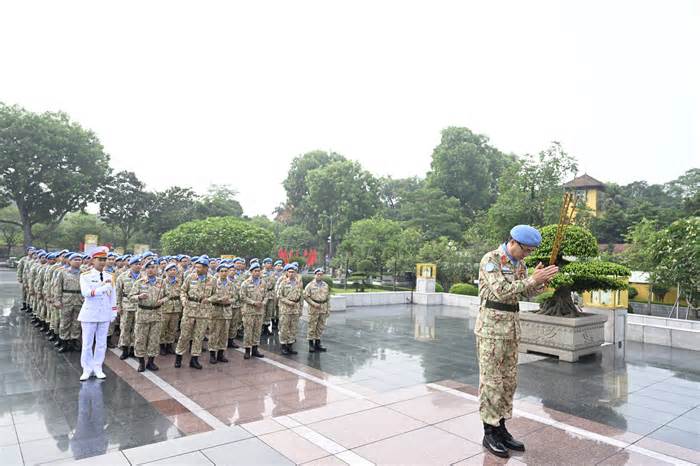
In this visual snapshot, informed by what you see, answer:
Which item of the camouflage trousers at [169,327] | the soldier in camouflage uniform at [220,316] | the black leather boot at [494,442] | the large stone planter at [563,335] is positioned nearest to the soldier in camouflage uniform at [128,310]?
the camouflage trousers at [169,327]

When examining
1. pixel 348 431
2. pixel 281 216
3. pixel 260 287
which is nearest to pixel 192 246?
pixel 260 287

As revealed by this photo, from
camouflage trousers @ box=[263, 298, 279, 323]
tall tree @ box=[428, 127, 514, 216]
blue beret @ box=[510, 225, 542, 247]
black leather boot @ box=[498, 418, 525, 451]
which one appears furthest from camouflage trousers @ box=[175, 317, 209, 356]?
tall tree @ box=[428, 127, 514, 216]

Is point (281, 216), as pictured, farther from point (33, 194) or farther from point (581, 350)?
point (581, 350)

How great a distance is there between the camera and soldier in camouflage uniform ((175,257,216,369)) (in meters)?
7.15

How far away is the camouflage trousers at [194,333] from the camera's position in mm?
7148

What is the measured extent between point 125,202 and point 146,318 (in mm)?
32333

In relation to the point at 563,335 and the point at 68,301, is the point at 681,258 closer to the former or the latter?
the point at 563,335

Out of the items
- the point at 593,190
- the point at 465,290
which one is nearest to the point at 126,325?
the point at 465,290

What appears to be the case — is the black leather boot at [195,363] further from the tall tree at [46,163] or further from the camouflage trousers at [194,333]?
the tall tree at [46,163]

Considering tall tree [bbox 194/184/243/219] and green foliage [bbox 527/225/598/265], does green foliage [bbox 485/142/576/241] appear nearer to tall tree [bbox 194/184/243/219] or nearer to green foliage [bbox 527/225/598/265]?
green foliage [bbox 527/225/598/265]

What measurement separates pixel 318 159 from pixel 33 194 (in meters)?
27.0

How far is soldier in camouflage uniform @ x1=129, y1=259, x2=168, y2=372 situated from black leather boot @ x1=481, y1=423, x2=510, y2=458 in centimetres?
495

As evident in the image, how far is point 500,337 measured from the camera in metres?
4.03

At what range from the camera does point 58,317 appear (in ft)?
28.4
